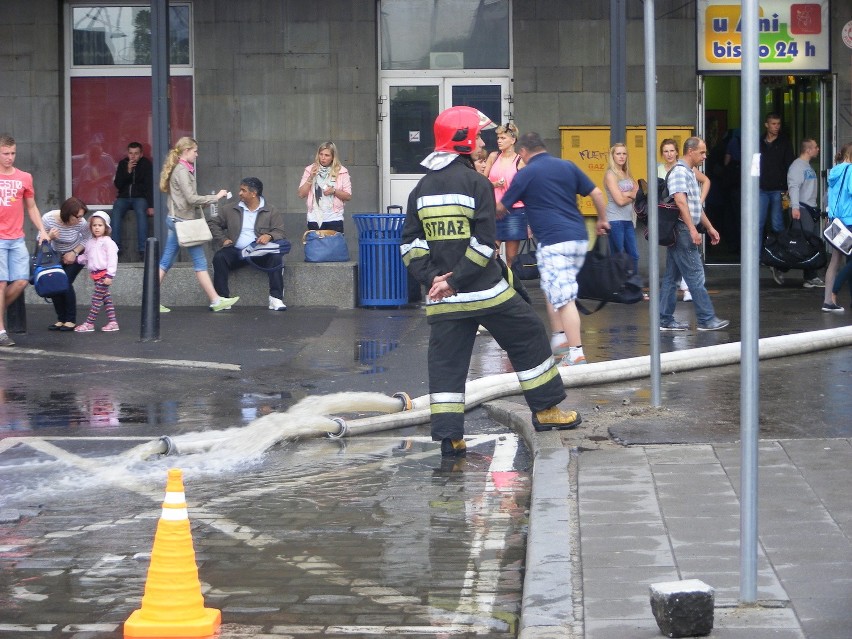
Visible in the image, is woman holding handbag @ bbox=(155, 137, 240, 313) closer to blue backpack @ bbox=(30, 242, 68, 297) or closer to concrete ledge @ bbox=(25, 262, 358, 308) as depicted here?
concrete ledge @ bbox=(25, 262, 358, 308)

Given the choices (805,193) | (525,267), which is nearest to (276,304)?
(525,267)

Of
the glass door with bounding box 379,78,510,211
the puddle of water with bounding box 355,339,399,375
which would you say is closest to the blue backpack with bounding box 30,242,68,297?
the puddle of water with bounding box 355,339,399,375

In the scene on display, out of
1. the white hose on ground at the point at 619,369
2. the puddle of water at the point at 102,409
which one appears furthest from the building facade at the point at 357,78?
the puddle of water at the point at 102,409

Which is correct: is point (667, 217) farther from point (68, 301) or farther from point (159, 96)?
point (159, 96)

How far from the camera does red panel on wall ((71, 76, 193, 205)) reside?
18.9m

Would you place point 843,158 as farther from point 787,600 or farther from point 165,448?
point 787,600

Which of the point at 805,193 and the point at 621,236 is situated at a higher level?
the point at 805,193

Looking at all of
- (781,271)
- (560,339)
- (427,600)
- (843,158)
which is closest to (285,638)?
(427,600)

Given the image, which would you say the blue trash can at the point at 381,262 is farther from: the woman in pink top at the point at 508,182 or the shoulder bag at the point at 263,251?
the woman in pink top at the point at 508,182

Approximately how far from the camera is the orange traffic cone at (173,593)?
182 inches

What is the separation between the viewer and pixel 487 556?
5.79m

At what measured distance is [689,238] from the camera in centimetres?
1240

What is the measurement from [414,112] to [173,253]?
4856mm

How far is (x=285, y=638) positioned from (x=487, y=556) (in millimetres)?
1293
